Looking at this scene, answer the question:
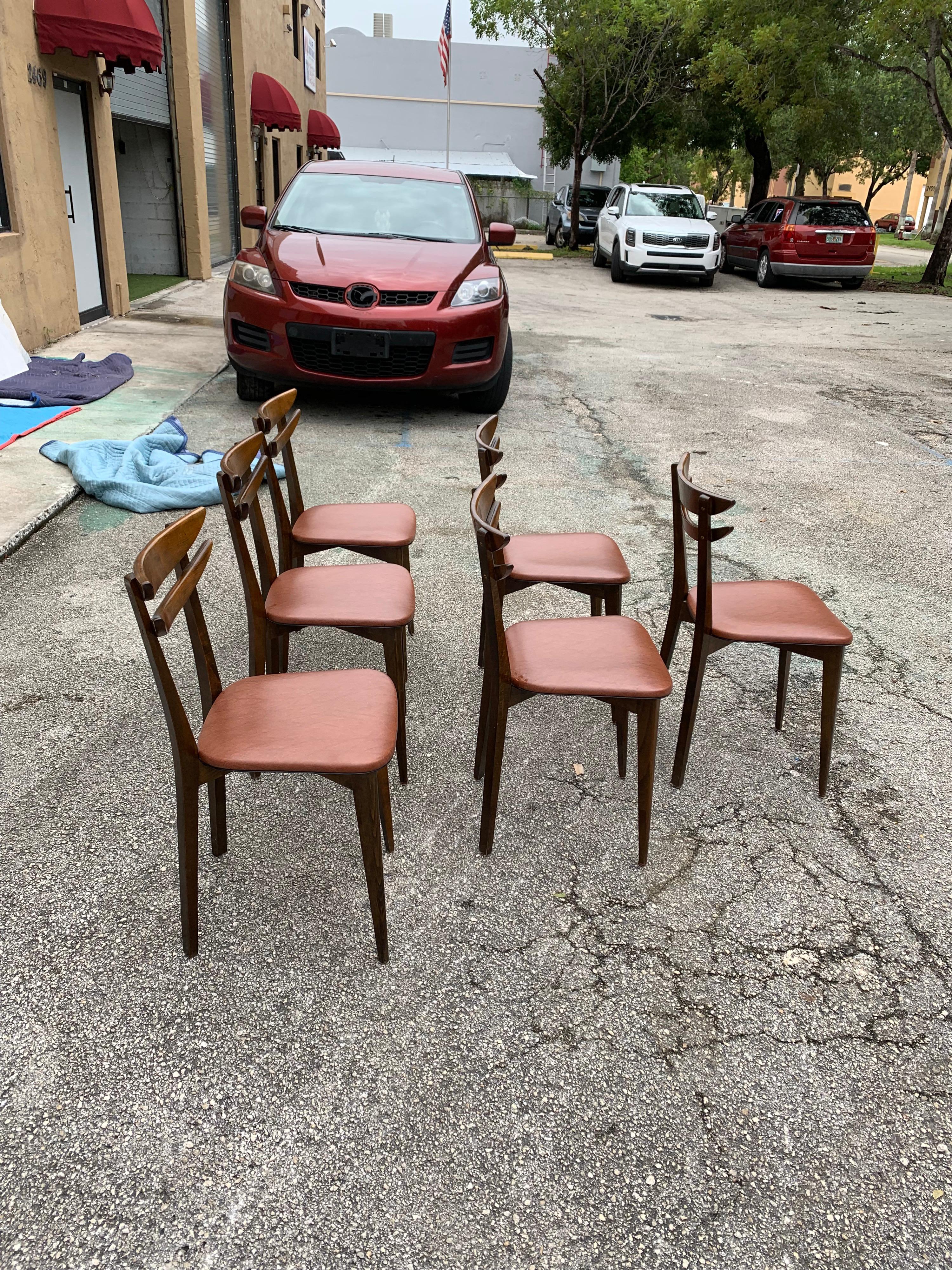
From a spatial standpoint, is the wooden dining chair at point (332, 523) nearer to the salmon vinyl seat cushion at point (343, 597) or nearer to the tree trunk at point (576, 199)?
the salmon vinyl seat cushion at point (343, 597)

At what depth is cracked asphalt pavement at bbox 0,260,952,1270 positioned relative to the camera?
5.88ft

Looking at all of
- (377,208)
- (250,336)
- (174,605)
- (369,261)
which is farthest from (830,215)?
(174,605)

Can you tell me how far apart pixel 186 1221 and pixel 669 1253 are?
34.4 inches

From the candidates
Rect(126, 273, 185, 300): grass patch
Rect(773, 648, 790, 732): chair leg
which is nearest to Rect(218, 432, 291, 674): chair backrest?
Rect(773, 648, 790, 732): chair leg

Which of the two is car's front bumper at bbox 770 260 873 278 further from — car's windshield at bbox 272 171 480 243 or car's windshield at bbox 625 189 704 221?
car's windshield at bbox 272 171 480 243

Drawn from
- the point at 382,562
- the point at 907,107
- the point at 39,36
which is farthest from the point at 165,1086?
the point at 907,107

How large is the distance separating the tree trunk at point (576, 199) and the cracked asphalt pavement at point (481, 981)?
2335 cm

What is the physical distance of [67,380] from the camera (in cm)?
777

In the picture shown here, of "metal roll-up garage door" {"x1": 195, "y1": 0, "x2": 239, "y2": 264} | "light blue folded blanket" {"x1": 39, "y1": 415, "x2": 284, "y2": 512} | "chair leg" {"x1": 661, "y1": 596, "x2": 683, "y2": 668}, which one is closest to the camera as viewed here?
"chair leg" {"x1": 661, "y1": 596, "x2": 683, "y2": 668}

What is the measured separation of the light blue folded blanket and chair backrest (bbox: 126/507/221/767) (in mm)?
2906

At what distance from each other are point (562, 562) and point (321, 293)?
4.31 metres

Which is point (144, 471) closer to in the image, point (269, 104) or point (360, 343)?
point (360, 343)

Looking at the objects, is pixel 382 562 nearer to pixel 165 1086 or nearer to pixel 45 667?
pixel 45 667

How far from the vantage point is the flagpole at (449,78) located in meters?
27.8
